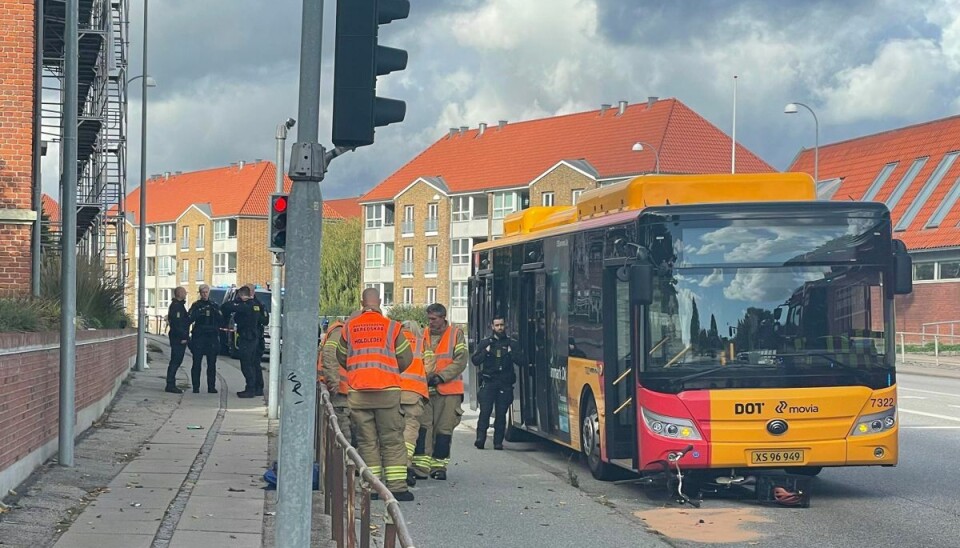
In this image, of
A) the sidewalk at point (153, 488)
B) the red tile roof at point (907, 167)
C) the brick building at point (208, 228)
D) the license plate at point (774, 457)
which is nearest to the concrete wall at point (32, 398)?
the sidewalk at point (153, 488)

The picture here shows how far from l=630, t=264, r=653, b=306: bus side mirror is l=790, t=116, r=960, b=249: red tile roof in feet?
135

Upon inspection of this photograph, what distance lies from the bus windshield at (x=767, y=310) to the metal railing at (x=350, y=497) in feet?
10.6

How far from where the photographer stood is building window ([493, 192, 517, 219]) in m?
88.8

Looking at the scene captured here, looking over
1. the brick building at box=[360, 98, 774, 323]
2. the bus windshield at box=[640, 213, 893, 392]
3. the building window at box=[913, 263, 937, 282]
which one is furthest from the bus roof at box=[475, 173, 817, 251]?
the brick building at box=[360, 98, 774, 323]

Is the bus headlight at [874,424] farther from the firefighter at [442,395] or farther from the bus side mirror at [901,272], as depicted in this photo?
the firefighter at [442,395]

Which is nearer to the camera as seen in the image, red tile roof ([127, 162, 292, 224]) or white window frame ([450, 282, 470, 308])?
white window frame ([450, 282, 470, 308])

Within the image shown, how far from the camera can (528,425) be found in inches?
673

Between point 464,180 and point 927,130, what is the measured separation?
37623 mm

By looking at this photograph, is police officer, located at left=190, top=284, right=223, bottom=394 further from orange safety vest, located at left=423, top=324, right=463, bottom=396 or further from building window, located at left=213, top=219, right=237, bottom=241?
building window, located at left=213, top=219, right=237, bottom=241

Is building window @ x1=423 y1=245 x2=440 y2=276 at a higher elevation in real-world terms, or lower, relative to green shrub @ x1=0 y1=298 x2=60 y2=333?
higher

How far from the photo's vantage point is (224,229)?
388ft

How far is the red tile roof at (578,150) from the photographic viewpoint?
81.2 metres

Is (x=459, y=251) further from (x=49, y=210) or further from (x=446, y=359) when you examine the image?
(x=446, y=359)

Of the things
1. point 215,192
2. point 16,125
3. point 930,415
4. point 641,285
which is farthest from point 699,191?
point 215,192
